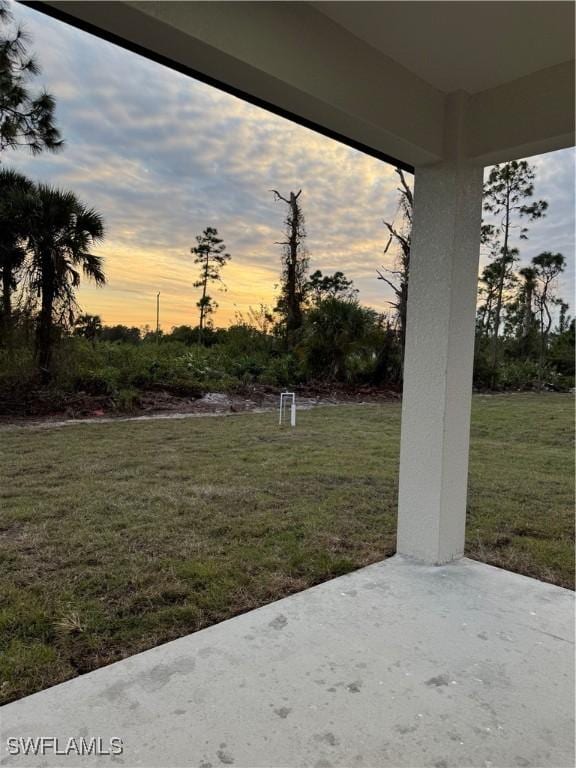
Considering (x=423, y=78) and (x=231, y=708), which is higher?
(x=423, y=78)

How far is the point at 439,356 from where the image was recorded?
7.55 feet

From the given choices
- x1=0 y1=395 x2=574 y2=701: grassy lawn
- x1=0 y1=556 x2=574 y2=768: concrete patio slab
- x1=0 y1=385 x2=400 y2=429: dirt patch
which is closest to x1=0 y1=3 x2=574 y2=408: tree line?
x1=0 y1=385 x2=400 y2=429: dirt patch

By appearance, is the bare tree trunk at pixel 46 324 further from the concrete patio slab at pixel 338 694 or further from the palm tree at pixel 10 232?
the concrete patio slab at pixel 338 694

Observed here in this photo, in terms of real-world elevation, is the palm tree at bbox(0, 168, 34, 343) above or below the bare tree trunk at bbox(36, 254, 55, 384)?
above

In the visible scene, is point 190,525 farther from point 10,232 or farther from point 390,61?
point 10,232

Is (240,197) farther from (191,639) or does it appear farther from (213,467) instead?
(191,639)

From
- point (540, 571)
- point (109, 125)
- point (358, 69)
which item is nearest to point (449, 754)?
point (540, 571)

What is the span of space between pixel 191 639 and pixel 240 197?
12.1m

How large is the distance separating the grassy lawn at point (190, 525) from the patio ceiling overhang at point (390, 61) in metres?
1.98

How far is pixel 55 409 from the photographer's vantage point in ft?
23.5

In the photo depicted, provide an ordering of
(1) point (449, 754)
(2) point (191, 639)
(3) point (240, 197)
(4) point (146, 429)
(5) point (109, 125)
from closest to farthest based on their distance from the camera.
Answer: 1. (1) point (449, 754)
2. (2) point (191, 639)
3. (4) point (146, 429)
4. (5) point (109, 125)
5. (3) point (240, 197)

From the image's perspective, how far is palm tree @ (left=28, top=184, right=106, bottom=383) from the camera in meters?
7.09

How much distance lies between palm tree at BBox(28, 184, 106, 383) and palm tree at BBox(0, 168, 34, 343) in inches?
5.5

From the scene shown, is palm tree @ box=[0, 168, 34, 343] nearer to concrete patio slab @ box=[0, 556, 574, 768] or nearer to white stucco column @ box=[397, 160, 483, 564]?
white stucco column @ box=[397, 160, 483, 564]
